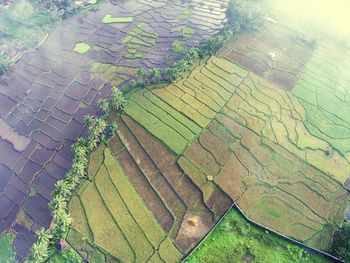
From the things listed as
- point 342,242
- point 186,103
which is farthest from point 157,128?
point 342,242

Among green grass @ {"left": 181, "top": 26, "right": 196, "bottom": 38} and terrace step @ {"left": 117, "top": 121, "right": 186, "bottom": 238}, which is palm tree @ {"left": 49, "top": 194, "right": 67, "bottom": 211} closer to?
terrace step @ {"left": 117, "top": 121, "right": 186, "bottom": 238}

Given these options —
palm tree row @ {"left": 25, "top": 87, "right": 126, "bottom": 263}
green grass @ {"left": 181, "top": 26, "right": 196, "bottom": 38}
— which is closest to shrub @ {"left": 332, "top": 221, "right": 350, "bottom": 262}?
palm tree row @ {"left": 25, "top": 87, "right": 126, "bottom": 263}

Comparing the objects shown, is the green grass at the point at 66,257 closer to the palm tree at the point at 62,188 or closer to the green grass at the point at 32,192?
the palm tree at the point at 62,188

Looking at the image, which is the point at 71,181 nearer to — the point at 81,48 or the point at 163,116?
the point at 163,116

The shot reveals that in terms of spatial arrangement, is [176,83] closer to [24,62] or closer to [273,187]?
[273,187]

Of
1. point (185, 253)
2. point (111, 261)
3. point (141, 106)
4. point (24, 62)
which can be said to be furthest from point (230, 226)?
point (24, 62)

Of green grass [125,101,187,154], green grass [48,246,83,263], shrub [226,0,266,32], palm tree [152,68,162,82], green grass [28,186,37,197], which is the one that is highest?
shrub [226,0,266,32]
